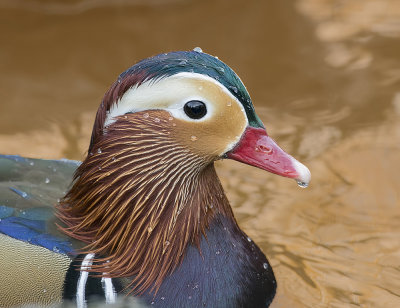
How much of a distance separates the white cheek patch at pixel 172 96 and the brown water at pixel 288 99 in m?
1.16

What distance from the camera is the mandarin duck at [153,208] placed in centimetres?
277

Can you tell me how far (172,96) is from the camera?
9.00 ft

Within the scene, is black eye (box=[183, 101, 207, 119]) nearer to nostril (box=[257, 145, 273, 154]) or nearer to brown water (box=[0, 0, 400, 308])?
nostril (box=[257, 145, 273, 154])

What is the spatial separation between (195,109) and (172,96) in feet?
0.31

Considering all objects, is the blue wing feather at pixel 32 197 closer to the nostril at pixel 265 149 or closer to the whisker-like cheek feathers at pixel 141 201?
the whisker-like cheek feathers at pixel 141 201

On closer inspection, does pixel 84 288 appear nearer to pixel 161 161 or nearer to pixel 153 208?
pixel 153 208

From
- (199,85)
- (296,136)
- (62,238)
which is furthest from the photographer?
(296,136)

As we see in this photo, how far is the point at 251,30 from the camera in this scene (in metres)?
5.70

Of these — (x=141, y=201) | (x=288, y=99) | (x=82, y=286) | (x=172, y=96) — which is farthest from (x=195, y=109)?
(x=288, y=99)

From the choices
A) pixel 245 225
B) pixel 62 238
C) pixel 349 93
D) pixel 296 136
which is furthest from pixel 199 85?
pixel 349 93

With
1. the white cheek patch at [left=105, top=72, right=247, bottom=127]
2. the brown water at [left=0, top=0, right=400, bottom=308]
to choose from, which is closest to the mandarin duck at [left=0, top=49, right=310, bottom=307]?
the white cheek patch at [left=105, top=72, right=247, bottom=127]

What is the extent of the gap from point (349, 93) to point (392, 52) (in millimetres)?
562

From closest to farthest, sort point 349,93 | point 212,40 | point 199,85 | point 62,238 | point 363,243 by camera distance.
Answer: point 199,85 < point 62,238 < point 363,243 < point 349,93 < point 212,40

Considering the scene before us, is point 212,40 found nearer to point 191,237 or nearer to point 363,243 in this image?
point 363,243
